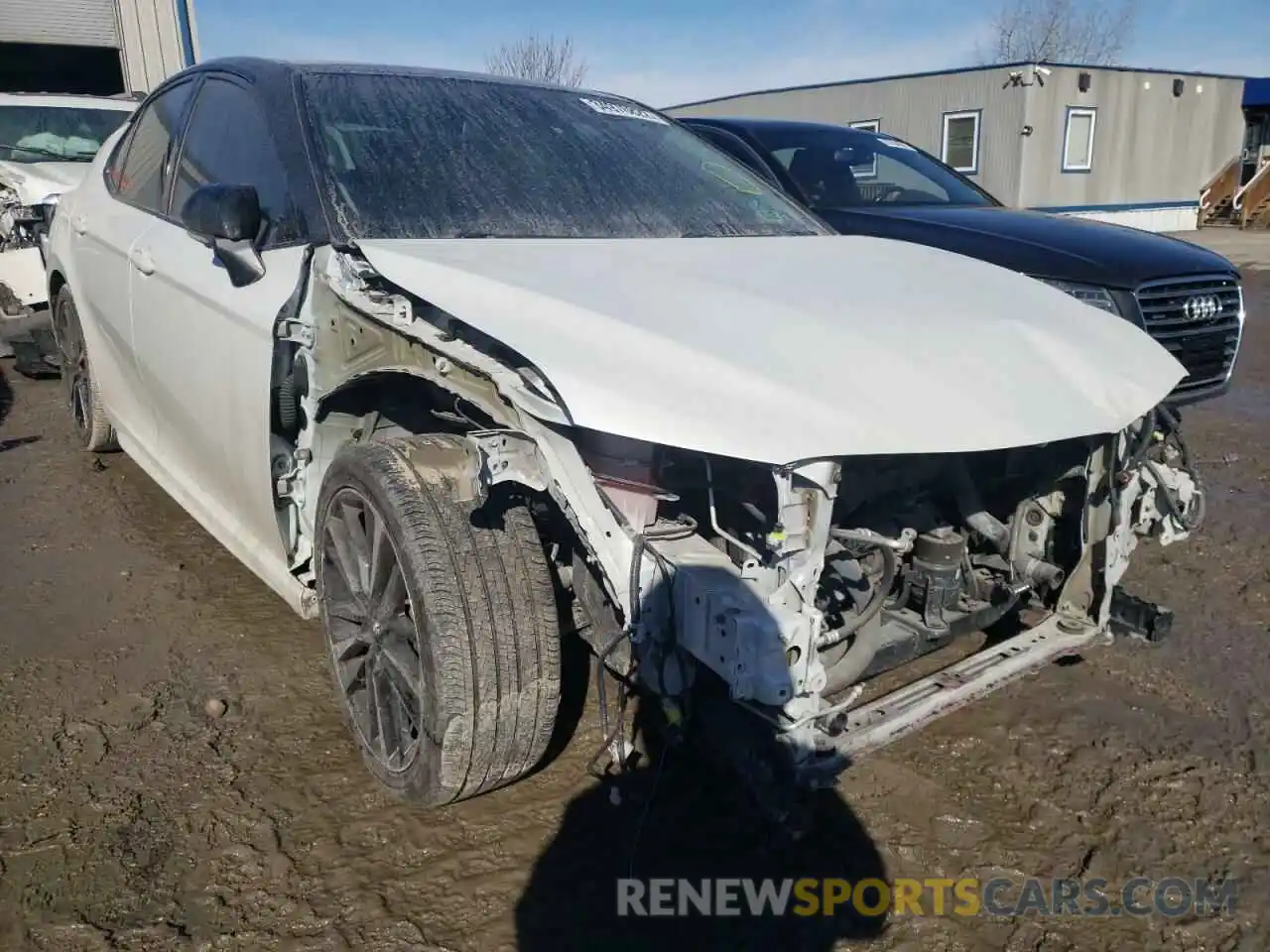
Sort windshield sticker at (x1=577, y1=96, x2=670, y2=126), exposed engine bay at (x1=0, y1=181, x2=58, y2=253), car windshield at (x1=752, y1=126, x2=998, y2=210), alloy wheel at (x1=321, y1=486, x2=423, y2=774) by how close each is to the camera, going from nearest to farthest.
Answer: alloy wheel at (x1=321, y1=486, x2=423, y2=774) < windshield sticker at (x1=577, y1=96, x2=670, y2=126) < car windshield at (x1=752, y1=126, x2=998, y2=210) < exposed engine bay at (x1=0, y1=181, x2=58, y2=253)

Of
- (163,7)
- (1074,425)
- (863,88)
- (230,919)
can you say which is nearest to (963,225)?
(1074,425)

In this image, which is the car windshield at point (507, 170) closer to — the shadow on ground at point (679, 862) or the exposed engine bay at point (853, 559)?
the exposed engine bay at point (853, 559)

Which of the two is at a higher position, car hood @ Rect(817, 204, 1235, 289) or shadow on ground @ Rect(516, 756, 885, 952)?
car hood @ Rect(817, 204, 1235, 289)

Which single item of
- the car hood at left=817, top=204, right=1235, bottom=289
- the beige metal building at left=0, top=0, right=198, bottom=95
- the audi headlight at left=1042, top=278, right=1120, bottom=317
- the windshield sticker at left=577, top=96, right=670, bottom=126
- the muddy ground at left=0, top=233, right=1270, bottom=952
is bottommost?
the muddy ground at left=0, top=233, right=1270, bottom=952

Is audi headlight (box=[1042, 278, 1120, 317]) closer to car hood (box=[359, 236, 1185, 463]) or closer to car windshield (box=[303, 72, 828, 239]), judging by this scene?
car windshield (box=[303, 72, 828, 239])

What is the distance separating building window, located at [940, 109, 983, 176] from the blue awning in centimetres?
912

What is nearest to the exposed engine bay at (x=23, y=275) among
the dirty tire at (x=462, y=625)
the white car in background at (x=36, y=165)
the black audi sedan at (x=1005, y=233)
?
the white car in background at (x=36, y=165)

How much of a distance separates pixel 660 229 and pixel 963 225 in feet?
9.31

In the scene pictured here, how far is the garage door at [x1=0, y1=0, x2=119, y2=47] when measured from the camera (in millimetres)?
15242

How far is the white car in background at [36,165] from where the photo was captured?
6695 mm

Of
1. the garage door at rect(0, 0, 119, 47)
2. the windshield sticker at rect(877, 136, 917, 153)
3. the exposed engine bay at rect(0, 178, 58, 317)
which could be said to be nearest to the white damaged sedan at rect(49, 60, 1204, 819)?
the windshield sticker at rect(877, 136, 917, 153)

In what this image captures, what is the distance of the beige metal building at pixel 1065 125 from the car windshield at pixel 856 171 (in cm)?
1447

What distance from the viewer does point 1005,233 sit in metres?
5.08

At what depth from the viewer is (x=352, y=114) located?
2842mm
